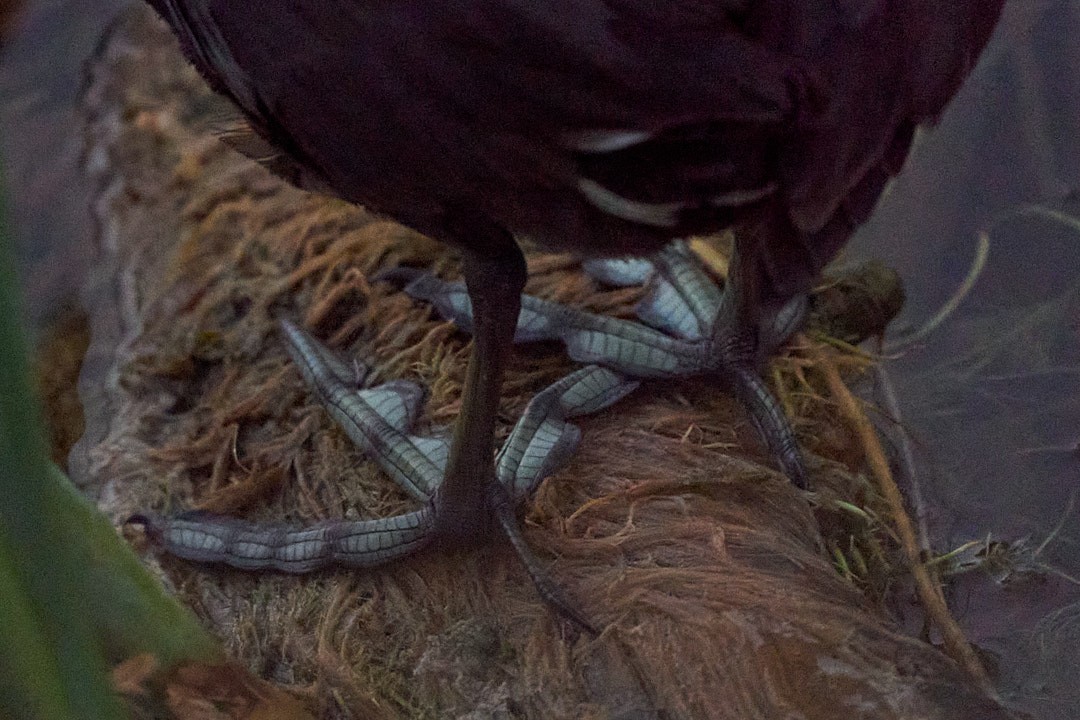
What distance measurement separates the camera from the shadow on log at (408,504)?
917 millimetres

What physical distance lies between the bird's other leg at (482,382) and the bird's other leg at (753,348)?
0.81 ft

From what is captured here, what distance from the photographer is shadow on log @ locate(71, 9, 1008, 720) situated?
917 millimetres

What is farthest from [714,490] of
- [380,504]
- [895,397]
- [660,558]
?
[380,504]

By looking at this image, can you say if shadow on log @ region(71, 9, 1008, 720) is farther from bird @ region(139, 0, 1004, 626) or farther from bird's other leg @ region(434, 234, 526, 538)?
bird @ region(139, 0, 1004, 626)

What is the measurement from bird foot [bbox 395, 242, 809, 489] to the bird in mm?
308

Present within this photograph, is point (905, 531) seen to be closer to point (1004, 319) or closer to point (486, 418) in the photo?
point (1004, 319)

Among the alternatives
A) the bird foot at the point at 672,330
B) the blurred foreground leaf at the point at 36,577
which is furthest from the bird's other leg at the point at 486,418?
the blurred foreground leaf at the point at 36,577

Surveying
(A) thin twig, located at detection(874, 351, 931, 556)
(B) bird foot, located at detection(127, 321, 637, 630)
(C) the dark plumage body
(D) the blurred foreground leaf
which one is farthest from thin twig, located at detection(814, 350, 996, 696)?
(D) the blurred foreground leaf

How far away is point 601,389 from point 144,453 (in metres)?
0.46

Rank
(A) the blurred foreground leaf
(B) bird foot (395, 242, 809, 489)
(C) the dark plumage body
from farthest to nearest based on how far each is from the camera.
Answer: (B) bird foot (395, 242, 809, 489)
(C) the dark plumage body
(A) the blurred foreground leaf

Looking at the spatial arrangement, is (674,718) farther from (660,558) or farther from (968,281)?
(968,281)

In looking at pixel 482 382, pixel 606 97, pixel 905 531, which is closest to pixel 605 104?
pixel 606 97

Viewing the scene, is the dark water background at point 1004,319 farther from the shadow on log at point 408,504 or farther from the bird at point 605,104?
the bird at point 605,104

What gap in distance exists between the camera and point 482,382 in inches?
38.6
